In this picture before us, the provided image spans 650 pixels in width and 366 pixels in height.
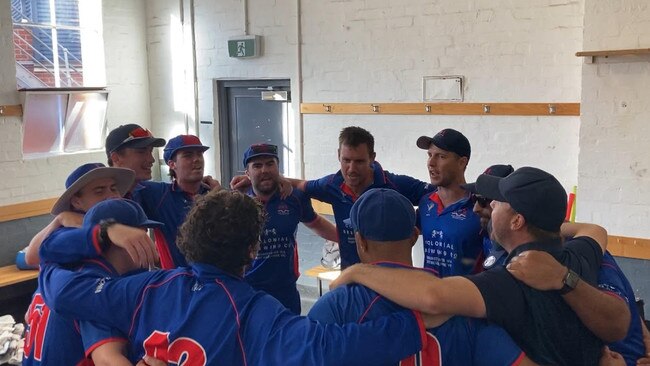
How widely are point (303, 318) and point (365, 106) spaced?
422 centimetres

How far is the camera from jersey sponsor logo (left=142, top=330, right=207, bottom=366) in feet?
5.60

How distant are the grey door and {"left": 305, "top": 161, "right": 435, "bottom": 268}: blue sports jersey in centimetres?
280

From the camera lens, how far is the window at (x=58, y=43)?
6.23m

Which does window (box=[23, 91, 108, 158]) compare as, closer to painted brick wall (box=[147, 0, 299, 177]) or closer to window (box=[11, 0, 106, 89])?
window (box=[11, 0, 106, 89])

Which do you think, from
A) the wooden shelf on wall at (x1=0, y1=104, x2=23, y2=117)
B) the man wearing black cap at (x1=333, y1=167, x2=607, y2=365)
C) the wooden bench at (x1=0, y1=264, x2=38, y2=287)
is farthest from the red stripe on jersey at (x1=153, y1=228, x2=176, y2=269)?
the wooden shelf on wall at (x1=0, y1=104, x2=23, y2=117)

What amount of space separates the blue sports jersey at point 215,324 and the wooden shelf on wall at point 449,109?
361 cm

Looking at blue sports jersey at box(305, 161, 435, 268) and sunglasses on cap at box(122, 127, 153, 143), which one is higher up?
sunglasses on cap at box(122, 127, 153, 143)

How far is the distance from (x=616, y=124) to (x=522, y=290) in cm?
315

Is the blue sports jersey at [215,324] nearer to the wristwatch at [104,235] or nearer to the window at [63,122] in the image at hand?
the wristwatch at [104,235]

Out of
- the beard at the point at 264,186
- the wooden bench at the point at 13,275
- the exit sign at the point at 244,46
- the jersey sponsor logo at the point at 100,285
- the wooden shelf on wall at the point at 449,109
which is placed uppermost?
the exit sign at the point at 244,46

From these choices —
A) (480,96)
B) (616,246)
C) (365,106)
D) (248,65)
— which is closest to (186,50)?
(248,65)

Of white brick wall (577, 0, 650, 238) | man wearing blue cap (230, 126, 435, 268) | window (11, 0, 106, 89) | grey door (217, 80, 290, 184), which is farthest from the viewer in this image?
→ grey door (217, 80, 290, 184)

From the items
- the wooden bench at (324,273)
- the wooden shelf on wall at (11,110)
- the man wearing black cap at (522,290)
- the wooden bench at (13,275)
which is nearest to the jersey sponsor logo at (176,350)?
the man wearing black cap at (522,290)

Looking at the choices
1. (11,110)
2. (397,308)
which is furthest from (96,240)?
(11,110)
